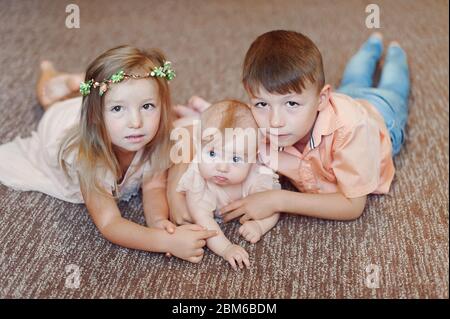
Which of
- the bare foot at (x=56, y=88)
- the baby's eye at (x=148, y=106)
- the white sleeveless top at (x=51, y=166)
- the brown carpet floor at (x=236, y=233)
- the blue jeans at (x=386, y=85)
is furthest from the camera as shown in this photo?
the bare foot at (x=56, y=88)

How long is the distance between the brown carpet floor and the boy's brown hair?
31 centimetres

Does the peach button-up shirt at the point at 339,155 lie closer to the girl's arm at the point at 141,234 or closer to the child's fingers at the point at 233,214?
the child's fingers at the point at 233,214

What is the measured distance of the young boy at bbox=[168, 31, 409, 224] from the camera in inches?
41.7

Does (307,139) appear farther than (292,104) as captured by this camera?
Yes

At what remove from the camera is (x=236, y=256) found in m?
1.07

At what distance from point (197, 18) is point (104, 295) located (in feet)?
5.04

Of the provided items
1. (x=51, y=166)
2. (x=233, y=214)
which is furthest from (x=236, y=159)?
(x=51, y=166)

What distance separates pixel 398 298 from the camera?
100 centimetres

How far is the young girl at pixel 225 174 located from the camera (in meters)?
1.09

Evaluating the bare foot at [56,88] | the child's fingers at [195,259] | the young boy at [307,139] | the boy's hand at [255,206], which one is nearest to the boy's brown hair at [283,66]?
the young boy at [307,139]

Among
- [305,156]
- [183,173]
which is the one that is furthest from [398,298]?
[183,173]

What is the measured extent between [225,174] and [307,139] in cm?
21

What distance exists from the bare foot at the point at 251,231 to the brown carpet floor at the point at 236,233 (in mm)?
15

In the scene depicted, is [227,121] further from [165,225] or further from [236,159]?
[165,225]
